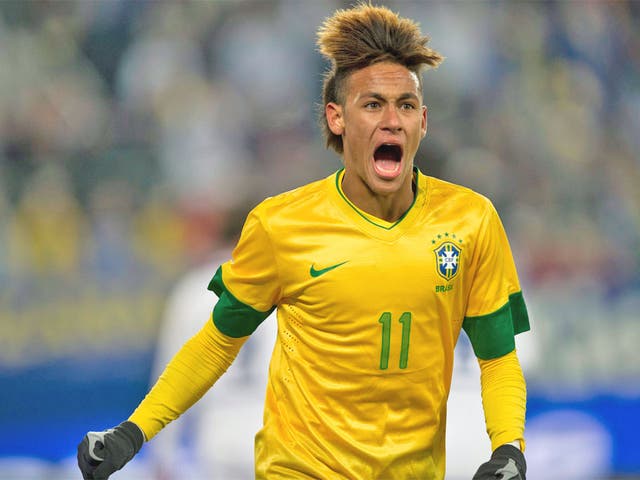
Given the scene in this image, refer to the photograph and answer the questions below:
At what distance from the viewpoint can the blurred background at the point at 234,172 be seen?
20.3 feet

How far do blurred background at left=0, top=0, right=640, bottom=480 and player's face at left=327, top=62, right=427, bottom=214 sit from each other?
2883 mm

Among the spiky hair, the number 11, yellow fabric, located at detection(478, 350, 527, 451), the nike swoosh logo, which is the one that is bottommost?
yellow fabric, located at detection(478, 350, 527, 451)

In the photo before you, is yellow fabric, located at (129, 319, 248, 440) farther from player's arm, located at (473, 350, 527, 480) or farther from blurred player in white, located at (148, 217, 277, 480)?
blurred player in white, located at (148, 217, 277, 480)

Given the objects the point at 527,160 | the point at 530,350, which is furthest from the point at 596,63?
the point at 530,350

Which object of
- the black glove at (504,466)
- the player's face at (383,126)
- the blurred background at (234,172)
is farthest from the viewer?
the blurred background at (234,172)

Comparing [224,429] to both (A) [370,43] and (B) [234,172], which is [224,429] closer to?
(B) [234,172]

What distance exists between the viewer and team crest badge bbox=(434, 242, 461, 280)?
124 inches

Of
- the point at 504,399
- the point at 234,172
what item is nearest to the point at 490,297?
the point at 504,399

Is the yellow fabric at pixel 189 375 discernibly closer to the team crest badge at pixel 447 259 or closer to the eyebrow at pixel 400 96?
the team crest badge at pixel 447 259

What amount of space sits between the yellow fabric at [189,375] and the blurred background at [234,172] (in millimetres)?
2679

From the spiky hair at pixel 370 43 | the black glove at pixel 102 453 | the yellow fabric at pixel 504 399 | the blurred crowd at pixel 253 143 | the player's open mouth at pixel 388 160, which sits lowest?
the black glove at pixel 102 453

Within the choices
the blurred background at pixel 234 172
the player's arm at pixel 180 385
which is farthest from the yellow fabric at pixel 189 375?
the blurred background at pixel 234 172

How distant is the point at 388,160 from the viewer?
3.29 metres

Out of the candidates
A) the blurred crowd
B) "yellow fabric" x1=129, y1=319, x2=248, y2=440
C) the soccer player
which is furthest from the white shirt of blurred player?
the soccer player
